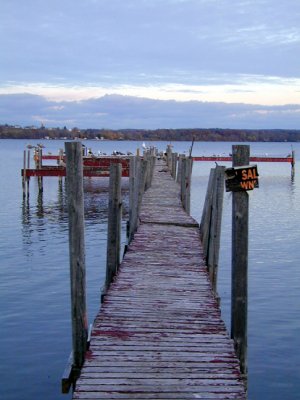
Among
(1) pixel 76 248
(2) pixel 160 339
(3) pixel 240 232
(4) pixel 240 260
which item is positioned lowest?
(2) pixel 160 339

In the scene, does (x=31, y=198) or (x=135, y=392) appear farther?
(x=31, y=198)

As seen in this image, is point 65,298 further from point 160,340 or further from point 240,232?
point 240,232

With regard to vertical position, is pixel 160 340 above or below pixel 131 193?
below

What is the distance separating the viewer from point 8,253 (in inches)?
778

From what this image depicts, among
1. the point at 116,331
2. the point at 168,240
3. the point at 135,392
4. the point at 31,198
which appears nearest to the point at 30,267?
the point at 168,240

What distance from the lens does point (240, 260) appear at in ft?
21.9

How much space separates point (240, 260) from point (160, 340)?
1.22 metres

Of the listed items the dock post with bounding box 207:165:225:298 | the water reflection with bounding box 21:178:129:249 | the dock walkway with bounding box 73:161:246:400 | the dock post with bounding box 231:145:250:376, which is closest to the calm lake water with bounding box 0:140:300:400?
the water reflection with bounding box 21:178:129:249

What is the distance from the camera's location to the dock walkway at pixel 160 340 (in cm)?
531

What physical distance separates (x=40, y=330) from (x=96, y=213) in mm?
18293

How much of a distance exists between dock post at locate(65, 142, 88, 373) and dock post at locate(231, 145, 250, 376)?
164 centimetres

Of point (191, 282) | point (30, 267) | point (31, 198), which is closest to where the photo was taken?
point (191, 282)

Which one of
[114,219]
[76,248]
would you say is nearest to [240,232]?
[76,248]

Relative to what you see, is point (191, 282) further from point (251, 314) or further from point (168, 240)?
point (251, 314)
